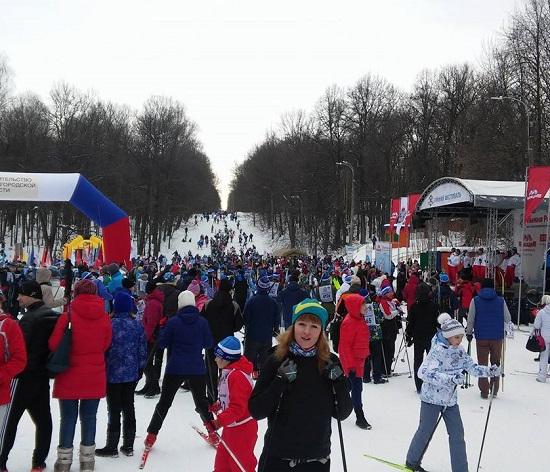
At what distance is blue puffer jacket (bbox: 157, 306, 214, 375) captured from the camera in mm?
5633

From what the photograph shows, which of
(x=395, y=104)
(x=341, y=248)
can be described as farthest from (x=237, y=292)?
(x=395, y=104)

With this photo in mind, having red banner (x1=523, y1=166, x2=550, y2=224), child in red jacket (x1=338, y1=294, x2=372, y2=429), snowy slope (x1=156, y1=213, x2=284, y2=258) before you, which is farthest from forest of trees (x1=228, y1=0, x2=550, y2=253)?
child in red jacket (x1=338, y1=294, x2=372, y2=429)

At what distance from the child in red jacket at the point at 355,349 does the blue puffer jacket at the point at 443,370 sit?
5.10ft

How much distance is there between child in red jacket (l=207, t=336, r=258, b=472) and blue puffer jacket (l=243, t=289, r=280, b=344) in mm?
4477

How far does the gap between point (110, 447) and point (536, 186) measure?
466 inches

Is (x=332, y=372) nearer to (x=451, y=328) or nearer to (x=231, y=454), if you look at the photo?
(x=231, y=454)

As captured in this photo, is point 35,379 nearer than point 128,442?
Yes

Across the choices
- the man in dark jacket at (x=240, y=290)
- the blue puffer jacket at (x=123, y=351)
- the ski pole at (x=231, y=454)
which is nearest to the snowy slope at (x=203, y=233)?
the man in dark jacket at (x=240, y=290)

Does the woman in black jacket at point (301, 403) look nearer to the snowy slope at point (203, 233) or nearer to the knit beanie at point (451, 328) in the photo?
the knit beanie at point (451, 328)

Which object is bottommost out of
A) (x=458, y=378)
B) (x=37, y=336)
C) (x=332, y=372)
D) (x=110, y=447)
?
(x=110, y=447)

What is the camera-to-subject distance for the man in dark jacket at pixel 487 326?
325 inches

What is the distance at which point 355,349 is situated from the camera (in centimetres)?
675

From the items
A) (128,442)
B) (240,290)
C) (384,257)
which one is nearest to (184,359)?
(128,442)

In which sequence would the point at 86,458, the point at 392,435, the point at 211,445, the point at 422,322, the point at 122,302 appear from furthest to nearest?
1. the point at 422,322
2. the point at 392,435
3. the point at 211,445
4. the point at 122,302
5. the point at 86,458
